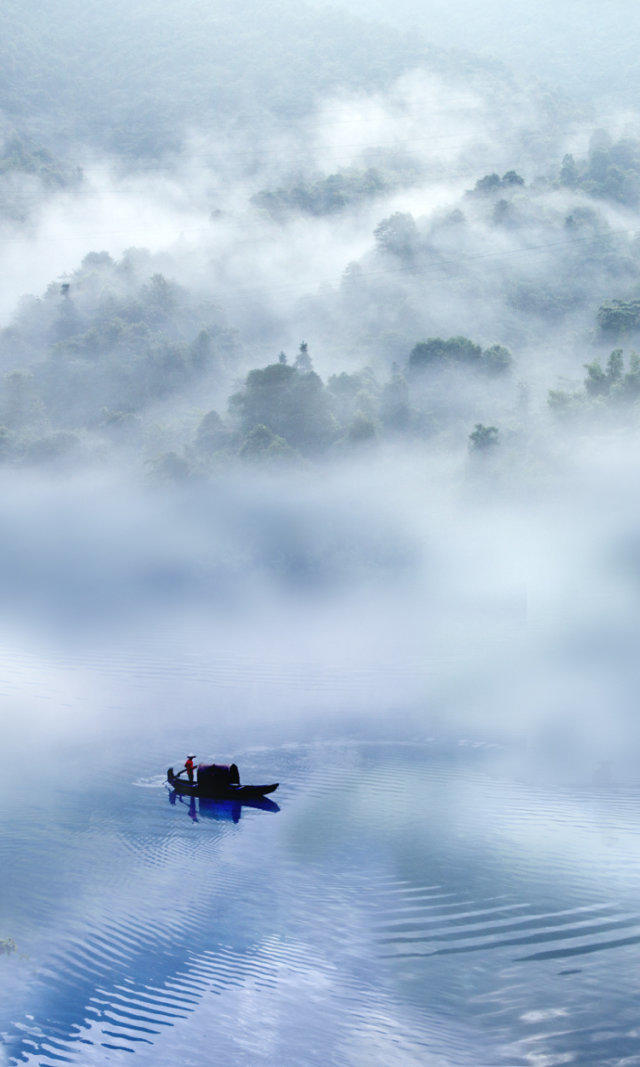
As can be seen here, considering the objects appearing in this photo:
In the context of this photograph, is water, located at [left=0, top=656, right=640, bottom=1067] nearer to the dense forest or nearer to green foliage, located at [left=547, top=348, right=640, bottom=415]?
the dense forest

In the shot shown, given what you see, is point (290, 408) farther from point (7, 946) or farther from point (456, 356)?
point (7, 946)

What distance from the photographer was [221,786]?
115 feet

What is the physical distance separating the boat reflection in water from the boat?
0.44 feet

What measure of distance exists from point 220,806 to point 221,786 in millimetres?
652

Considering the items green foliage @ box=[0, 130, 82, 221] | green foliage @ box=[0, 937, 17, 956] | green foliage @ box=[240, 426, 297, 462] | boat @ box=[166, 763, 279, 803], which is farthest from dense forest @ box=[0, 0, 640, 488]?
green foliage @ box=[0, 937, 17, 956]

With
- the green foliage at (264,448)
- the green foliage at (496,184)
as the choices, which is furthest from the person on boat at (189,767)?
the green foliage at (496,184)

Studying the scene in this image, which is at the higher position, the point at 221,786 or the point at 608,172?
the point at 608,172

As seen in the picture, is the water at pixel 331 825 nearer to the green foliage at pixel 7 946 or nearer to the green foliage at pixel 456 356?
the green foliage at pixel 7 946

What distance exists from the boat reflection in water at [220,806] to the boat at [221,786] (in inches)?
5.2

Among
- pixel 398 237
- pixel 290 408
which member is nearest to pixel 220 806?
pixel 290 408

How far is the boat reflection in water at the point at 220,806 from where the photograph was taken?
34219 millimetres

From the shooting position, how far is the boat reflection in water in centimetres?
3422

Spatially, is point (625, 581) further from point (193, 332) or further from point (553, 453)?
point (193, 332)

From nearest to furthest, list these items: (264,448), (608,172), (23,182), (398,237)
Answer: (264,448), (398,237), (608,172), (23,182)
